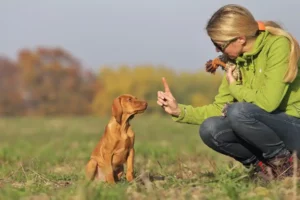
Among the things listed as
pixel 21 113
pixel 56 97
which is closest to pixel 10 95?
pixel 21 113

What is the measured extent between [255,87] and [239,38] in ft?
1.75

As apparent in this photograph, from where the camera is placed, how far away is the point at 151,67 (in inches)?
2872

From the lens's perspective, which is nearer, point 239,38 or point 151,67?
point 239,38

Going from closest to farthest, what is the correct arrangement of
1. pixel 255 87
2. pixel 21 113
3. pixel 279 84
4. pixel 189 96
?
1. pixel 279 84
2. pixel 255 87
3. pixel 189 96
4. pixel 21 113

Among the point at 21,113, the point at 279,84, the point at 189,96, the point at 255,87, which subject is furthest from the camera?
the point at 21,113

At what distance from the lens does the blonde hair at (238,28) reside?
550 centimetres

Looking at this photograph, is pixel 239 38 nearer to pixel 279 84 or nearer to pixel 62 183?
pixel 279 84

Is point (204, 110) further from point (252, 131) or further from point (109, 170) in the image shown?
point (109, 170)

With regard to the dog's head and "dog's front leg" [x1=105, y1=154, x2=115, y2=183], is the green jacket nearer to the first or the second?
the dog's head

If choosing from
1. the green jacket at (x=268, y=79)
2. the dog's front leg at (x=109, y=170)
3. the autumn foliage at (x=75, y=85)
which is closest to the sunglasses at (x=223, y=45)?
the green jacket at (x=268, y=79)

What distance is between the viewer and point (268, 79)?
559cm

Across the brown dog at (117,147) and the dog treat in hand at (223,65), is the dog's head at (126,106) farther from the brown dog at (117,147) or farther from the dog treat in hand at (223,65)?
the dog treat in hand at (223,65)

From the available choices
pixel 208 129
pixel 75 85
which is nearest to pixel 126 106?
pixel 208 129

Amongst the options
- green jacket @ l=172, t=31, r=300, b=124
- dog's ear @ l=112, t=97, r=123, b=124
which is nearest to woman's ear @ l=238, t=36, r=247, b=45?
green jacket @ l=172, t=31, r=300, b=124
